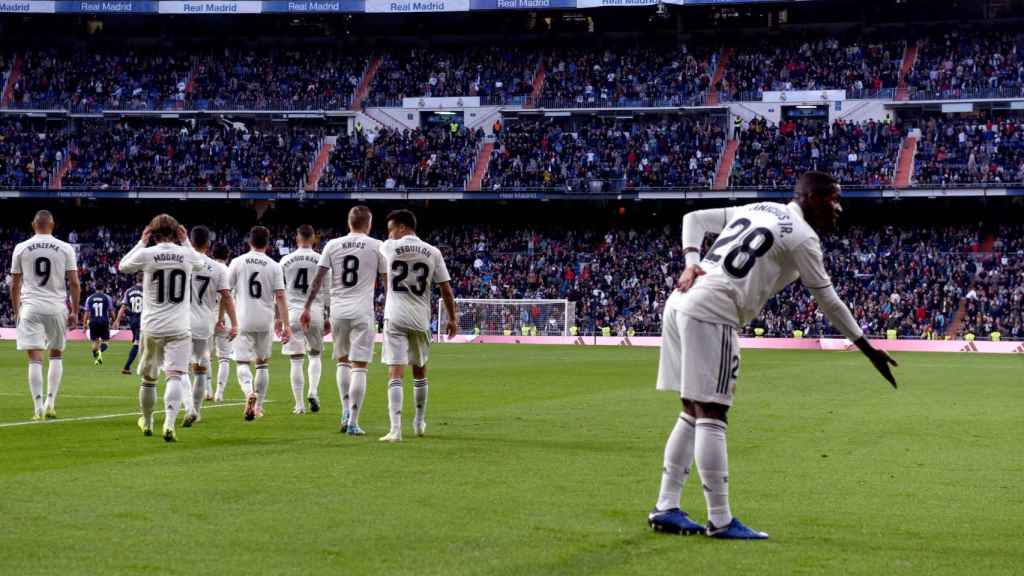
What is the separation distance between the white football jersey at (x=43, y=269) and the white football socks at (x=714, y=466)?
34.5ft

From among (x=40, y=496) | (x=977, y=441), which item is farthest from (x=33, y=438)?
(x=977, y=441)

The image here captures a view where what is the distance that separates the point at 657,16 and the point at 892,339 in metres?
24.1

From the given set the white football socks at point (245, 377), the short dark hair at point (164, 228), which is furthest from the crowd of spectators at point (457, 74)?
the short dark hair at point (164, 228)

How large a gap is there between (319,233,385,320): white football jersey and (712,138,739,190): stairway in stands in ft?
153

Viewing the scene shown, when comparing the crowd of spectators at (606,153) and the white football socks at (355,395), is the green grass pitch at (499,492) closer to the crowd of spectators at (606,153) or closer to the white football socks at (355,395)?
the white football socks at (355,395)

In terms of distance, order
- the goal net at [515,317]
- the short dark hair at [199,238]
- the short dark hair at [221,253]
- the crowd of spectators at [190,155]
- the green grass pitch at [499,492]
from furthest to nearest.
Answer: the crowd of spectators at [190,155] < the goal net at [515,317] < the short dark hair at [221,253] < the short dark hair at [199,238] < the green grass pitch at [499,492]

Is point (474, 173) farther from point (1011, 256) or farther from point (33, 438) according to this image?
point (33, 438)

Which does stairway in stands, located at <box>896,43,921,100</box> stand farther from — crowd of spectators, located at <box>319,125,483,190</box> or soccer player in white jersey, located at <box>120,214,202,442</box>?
soccer player in white jersey, located at <box>120,214,202,442</box>

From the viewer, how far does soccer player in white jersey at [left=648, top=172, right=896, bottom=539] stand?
308 inches

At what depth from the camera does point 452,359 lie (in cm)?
3681

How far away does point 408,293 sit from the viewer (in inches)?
546

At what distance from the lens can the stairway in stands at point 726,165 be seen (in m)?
60.2

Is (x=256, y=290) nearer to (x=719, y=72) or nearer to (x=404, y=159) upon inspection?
(x=404, y=159)

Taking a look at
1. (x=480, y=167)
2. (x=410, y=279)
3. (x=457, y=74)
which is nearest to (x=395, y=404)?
(x=410, y=279)
